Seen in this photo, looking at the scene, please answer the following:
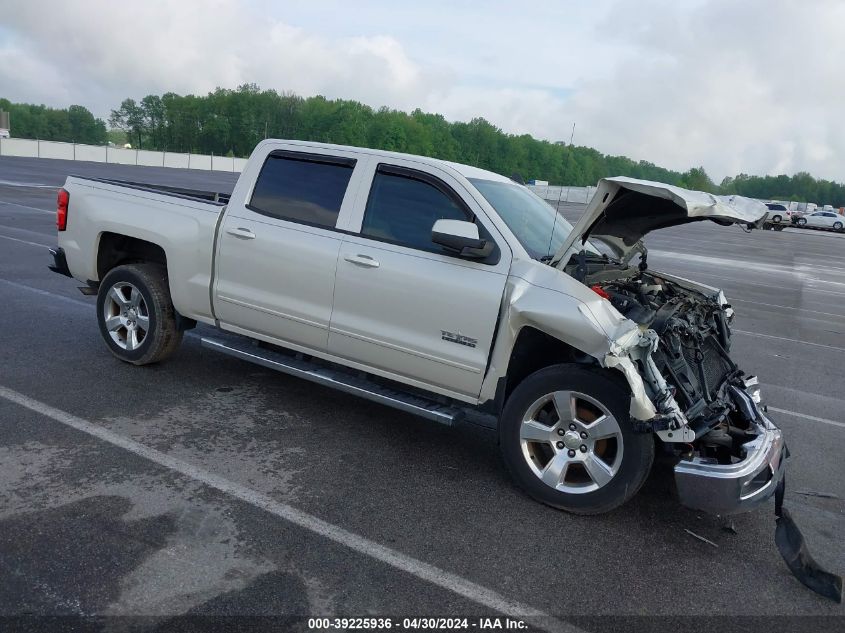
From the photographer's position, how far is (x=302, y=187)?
5398 millimetres

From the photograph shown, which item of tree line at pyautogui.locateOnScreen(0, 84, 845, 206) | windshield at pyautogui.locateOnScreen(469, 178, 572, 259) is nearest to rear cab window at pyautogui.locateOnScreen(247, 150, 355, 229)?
windshield at pyautogui.locateOnScreen(469, 178, 572, 259)

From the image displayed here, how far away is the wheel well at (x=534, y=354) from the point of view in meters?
4.49

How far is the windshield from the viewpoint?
15.7 feet

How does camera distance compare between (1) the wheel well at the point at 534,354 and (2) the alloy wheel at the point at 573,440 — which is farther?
(1) the wheel well at the point at 534,354

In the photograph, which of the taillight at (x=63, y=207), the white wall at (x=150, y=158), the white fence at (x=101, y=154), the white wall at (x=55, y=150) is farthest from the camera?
the white wall at (x=150, y=158)

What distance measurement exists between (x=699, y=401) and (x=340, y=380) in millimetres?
2282

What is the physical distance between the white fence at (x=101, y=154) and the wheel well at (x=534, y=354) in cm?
6480

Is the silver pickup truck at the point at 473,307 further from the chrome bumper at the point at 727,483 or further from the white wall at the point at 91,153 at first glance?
the white wall at the point at 91,153

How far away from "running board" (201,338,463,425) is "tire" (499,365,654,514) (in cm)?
45

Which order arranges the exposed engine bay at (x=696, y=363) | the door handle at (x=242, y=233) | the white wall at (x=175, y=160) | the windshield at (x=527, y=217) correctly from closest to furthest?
1. the exposed engine bay at (x=696, y=363)
2. the windshield at (x=527, y=217)
3. the door handle at (x=242, y=233)
4. the white wall at (x=175, y=160)

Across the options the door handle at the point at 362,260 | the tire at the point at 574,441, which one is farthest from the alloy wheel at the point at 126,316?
the tire at the point at 574,441

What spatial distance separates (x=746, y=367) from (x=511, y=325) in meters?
5.15

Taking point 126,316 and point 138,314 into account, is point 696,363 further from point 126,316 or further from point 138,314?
point 126,316

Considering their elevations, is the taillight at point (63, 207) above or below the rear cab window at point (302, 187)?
below
